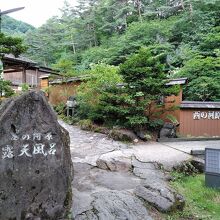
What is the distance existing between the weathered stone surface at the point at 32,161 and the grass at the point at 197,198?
2.35 metres

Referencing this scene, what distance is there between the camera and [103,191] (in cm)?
623

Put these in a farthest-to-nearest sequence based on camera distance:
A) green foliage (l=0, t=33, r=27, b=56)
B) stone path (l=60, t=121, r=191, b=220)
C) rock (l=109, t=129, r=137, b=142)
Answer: rock (l=109, t=129, r=137, b=142), green foliage (l=0, t=33, r=27, b=56), stone path (l=60, t=121, r=191, b=220)

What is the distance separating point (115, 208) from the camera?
5531 mm

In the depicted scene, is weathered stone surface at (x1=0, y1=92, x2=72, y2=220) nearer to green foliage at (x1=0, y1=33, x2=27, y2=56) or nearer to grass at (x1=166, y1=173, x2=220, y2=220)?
grass at (x1=166, y1=173, x2=220, y2=220)

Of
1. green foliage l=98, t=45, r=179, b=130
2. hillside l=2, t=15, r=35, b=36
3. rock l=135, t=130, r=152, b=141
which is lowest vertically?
rock l=135, t=130, r=152, b=141

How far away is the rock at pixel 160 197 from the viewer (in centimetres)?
601

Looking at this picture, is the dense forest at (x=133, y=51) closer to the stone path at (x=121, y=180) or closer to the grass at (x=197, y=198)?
the stone path at (x=121, y=180)

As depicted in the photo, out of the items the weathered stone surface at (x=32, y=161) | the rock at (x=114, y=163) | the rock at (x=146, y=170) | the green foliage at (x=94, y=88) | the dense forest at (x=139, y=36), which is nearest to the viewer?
the weathered stone surface at (x=32, y=161)

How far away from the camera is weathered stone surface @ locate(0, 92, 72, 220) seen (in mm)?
4484

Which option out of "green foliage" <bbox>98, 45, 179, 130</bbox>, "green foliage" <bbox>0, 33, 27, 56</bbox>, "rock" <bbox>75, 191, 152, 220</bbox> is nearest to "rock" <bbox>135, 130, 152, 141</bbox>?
"green foliage" <bbox>98, 45, 179, 130</bbox>

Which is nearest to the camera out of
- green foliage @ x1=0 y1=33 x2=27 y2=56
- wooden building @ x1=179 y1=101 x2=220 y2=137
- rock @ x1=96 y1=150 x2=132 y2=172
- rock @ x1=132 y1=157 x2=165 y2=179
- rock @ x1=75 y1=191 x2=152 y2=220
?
rock @ x1=75 y1=191 x2=152 y2=220

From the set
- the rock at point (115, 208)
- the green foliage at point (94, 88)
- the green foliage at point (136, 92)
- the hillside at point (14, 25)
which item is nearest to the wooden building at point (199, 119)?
the green foliage at point (136, 92)

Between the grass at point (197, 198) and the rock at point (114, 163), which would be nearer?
the grass at point (197, 198)

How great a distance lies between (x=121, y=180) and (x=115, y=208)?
5.33 feet
